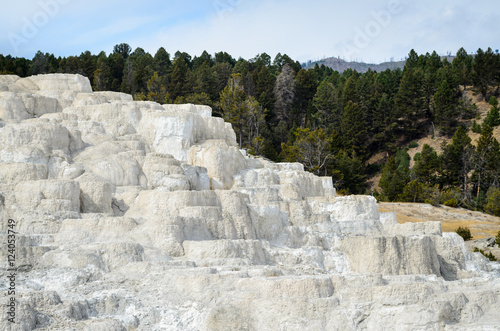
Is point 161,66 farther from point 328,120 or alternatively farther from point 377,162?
point 377,162

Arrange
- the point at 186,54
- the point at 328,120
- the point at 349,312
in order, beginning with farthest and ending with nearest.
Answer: the point at 186,54
the point at 328,120
the point at 349,312

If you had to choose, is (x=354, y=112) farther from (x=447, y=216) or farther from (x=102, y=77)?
(x=102, y=77)

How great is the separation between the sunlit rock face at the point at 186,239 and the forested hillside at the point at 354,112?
18452 millimetres

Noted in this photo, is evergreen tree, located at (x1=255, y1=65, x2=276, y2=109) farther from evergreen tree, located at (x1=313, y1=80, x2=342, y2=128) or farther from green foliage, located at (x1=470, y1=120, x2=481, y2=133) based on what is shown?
green foliage, located at (x1=470, y1=120, x2=481, y2=133)

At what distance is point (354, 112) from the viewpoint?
54.8 metres

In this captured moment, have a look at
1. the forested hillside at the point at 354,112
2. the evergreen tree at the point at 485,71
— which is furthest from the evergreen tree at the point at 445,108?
the evergreen tree at the point at 485,71

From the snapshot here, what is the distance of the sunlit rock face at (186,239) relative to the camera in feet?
43.9

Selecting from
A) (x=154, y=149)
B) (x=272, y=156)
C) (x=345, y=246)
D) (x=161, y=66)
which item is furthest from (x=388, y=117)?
(x=345, y=246)

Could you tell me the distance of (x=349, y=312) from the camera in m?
13.4

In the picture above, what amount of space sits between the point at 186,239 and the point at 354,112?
38.0 meters

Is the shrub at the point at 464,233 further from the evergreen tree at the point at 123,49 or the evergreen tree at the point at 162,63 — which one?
the evergreen tree at the point at 123,49

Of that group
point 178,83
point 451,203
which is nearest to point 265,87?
point 178,83

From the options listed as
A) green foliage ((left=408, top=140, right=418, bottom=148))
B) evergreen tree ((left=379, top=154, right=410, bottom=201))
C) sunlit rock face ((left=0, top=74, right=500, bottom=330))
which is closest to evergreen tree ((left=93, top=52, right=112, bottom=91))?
sunlit rock face ((left=0, top=74, right=500, bottom=330))

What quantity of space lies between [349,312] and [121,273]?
6.00m
